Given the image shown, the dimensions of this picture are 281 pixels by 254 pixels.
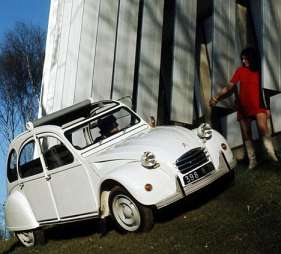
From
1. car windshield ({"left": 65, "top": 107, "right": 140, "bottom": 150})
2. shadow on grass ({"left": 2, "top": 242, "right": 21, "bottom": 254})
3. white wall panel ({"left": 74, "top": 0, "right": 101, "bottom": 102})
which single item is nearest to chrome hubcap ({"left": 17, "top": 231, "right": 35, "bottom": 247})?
shadow on grass ({"left": 2, "top": 242, "right": 21, "bottom": 254})

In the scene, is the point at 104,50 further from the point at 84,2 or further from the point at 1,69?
the point at 1,69

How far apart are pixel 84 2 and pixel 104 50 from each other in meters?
2.13

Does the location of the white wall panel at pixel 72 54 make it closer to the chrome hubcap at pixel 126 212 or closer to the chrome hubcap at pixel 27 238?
the chrome hubcap at pixel 27 238

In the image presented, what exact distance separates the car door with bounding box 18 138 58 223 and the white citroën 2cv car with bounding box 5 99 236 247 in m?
0.02

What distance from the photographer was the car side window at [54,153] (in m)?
8.84

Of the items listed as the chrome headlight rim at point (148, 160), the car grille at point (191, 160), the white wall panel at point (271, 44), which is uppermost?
the white wall panel at point (271, 44)

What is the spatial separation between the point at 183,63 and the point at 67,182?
605 cm

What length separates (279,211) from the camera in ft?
24.5

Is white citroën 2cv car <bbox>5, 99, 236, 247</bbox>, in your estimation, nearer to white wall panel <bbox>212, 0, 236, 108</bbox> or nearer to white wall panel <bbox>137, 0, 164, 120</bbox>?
white wall panel <bbox>212, 0, 236, 108</bbox>

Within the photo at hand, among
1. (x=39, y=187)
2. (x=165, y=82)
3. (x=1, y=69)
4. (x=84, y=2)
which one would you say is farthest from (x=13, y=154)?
(x=1, y=69)

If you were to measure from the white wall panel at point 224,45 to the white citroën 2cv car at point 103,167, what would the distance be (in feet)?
12.6

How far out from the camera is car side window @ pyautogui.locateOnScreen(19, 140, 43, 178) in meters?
9.60

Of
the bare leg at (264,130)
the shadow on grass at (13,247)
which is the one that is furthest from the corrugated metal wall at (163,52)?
the shadow on grass at (13,247)

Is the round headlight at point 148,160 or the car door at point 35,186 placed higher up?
the round headlight at point 148,160
